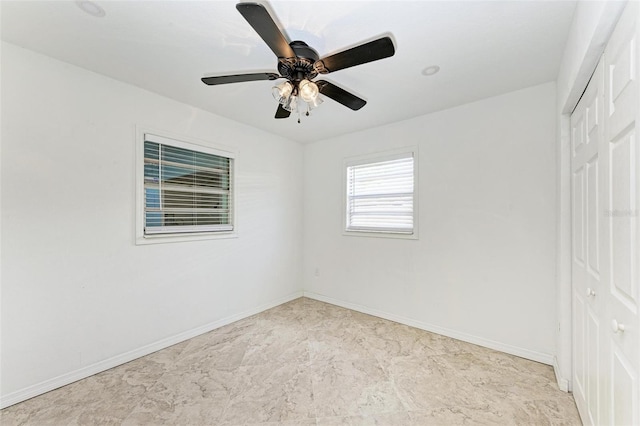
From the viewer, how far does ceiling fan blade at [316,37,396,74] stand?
4.45 ft

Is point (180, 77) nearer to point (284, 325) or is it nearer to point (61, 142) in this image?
point (61, 142)

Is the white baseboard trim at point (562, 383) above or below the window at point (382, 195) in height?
below

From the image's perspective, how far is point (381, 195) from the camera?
11.9 ft

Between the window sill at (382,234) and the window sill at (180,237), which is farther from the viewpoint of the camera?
the window sill at (382,234)

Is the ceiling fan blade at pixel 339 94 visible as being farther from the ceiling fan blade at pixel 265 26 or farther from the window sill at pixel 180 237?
the window sill at pixel 180 237

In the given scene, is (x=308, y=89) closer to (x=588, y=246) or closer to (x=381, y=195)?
(x=588, y=246)

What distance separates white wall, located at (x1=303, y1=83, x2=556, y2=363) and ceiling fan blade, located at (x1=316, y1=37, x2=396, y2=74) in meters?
1.89

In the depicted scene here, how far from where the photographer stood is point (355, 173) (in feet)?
12.8

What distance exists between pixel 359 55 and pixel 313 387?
2318 mm

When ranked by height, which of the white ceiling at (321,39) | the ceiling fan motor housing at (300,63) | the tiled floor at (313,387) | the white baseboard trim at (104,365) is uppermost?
the white ceiling at (321,39)

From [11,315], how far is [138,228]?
3.24 ft

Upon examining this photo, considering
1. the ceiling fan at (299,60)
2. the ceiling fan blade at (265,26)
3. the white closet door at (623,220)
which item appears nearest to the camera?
the white closet door at (623,220)

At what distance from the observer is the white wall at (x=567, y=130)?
1363 mm

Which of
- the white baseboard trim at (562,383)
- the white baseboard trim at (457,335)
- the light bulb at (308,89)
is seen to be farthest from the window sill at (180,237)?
the white baseboard trim at (562,383)
